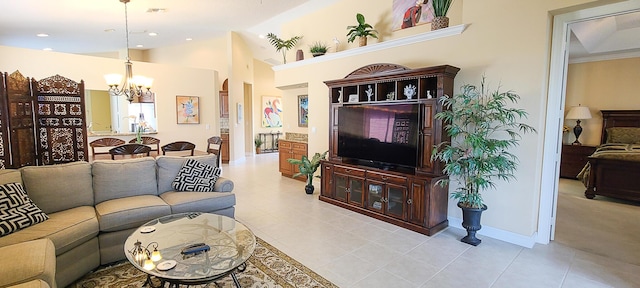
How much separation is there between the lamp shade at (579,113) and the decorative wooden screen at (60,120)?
8.75 meters

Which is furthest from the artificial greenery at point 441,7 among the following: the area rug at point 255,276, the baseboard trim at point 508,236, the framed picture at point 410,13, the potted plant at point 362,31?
the area rug at point 255,276

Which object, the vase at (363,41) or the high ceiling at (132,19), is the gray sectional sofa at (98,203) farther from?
A: the high ceiling at (132,19)

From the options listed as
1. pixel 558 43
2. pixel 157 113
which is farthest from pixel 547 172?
pixel 157 113

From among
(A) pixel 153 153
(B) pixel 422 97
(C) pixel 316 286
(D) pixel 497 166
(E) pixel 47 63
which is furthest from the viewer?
(E) pixel 47 63

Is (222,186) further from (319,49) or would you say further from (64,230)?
(319,49)

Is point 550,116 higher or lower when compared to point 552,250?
higher

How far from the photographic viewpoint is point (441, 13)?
12.2 ft

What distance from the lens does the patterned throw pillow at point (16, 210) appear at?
2.27 meters

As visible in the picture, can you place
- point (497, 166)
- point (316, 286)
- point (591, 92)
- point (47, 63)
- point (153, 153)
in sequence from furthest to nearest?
point (591, 92) → point (47, 63) → point (153, 153) → point (497, 166) → point (316, 286)

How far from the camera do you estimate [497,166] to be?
3033 mm

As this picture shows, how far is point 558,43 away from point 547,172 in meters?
1.40

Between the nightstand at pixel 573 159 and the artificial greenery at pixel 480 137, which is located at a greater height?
the artificial greenery at pixel 480 137

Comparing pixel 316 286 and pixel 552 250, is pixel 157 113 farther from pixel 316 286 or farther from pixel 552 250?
pixel 552 250

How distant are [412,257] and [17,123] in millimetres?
4413
